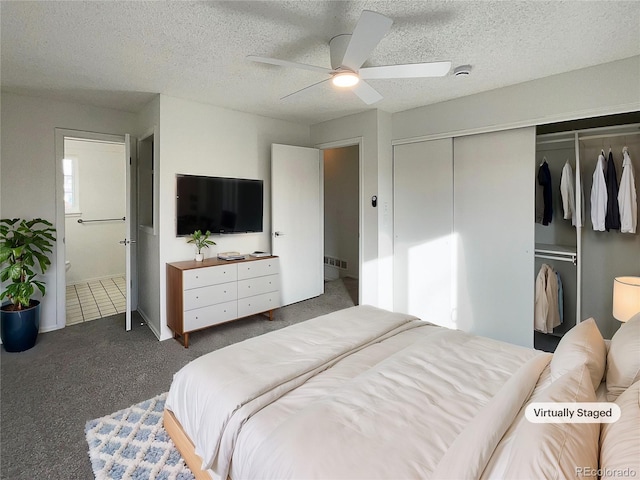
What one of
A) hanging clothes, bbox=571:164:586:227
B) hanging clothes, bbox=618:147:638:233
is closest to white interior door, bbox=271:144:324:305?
hanging clothes, bbox=571:164:586:227

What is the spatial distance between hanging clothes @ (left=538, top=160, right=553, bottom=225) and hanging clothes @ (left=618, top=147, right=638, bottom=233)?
57cm

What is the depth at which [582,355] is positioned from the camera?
1336mm

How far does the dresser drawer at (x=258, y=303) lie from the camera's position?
3.63 m

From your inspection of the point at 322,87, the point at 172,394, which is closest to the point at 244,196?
the point at 322,87

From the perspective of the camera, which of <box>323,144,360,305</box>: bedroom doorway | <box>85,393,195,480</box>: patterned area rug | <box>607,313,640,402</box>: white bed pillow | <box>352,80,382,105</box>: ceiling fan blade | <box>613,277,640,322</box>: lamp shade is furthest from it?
<box>323,144,360,305</box>: bedroom doorway

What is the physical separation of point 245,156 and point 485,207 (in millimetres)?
2747

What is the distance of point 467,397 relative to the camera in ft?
4.43

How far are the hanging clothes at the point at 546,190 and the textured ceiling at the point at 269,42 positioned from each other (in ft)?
3.06

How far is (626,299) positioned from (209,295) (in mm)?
3330

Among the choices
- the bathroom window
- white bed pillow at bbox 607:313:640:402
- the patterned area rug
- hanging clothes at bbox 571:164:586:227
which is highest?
the bathroom window

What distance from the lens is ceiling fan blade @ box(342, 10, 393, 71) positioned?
1587mm

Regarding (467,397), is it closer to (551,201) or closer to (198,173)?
(551,201)

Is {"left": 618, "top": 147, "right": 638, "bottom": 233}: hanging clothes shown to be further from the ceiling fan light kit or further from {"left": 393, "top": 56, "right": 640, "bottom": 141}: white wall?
the ceiling fan light kit

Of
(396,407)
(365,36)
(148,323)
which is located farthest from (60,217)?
(396,407)
